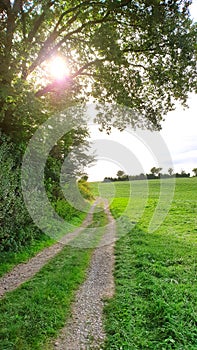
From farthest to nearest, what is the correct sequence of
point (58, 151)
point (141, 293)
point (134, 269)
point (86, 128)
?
1. point (86, 128)
2. point (58, 151)
3. point (134, 269)
4. point (141, 293)

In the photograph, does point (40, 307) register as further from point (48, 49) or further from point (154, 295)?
point (48, 49)

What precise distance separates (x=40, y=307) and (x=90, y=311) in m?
1.19

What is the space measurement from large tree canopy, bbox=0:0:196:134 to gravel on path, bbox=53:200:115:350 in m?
6.30

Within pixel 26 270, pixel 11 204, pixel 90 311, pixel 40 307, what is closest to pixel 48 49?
pixel 11 204

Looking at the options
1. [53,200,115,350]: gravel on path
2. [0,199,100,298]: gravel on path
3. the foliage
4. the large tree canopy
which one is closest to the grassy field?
[53,200,115,350]: gravel on path

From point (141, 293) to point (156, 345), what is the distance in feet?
7.36

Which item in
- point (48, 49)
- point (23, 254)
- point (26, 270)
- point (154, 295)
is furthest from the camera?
point (48, 49)

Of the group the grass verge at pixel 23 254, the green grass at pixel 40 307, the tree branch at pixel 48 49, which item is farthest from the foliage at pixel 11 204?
the tree branch at pixel 48 49

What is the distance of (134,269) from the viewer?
370 inches

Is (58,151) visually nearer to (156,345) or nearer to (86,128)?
(86,128)

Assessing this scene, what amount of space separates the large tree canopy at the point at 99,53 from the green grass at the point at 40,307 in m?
5.90

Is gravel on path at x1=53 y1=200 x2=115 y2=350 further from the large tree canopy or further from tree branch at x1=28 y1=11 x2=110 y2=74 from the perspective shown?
tree branch at x1=28 y1=11 x2=110 y2=74

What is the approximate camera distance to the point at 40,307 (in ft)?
21.5

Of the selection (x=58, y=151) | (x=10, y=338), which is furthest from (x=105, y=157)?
(x=10, y=338)
